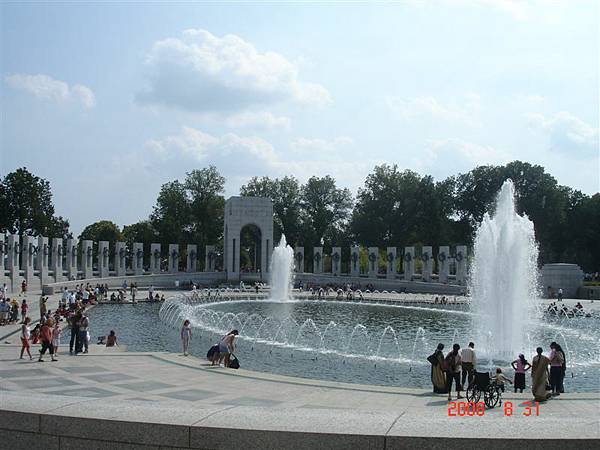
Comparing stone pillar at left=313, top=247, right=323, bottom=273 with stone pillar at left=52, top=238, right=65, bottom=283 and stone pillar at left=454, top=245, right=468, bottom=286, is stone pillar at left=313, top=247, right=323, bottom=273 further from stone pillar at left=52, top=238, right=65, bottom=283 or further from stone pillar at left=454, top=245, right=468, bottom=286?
stone pillar at left=52, top=238, right=65, bottom=283

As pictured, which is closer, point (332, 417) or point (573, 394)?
point (332, 417)

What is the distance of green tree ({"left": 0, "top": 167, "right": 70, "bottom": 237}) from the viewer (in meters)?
77.7

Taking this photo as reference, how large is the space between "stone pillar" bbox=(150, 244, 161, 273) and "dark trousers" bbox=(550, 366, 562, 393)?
5613 cm

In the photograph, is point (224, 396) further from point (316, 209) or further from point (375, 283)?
point (316, 209)

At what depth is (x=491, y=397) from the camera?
41.8 feet

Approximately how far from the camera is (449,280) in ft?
210

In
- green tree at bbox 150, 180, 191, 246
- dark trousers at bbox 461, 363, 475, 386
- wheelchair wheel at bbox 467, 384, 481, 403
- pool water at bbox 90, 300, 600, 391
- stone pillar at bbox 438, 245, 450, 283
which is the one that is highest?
green tree at bbox 150, 180, 191, 246

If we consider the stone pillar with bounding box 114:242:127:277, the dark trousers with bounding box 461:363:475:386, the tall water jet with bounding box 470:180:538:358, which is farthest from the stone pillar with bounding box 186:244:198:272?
the dark trousers with bounding box 461:363:475:386

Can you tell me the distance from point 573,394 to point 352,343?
420 inches

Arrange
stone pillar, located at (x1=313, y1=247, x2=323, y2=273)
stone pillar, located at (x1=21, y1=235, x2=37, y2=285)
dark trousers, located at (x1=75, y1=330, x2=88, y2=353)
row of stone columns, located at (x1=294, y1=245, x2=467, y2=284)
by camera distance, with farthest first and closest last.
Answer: stone pillar, located at (x1=313, y1=247, x2=323, y2=273)
row of stone columns, located at (x1=294, y1=245, x2=467, y2=284)
stone pillar, located at (x1=21, y1=235, x2=37, y2=285)
dark trousers, located at (x1=75, y1=330, x2=88, y2=353)

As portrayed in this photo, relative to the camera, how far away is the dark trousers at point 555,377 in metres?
14.5

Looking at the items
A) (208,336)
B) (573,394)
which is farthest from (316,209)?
(573,394)

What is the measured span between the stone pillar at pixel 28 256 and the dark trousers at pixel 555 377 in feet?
159

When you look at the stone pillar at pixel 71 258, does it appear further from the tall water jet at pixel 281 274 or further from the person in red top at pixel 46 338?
the person in red top at pixel 46 338
